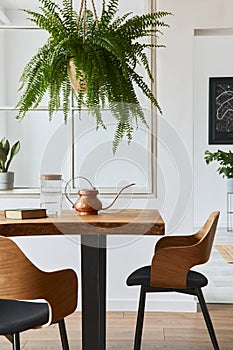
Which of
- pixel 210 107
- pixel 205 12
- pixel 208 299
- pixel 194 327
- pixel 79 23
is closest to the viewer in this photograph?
pixel 79 23

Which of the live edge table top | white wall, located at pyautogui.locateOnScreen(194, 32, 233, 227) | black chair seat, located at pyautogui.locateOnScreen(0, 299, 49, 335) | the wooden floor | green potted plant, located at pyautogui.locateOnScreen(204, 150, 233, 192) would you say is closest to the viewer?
black chair seat, located at pyautogui.locateOnScreen(0, 299, 49, 335)

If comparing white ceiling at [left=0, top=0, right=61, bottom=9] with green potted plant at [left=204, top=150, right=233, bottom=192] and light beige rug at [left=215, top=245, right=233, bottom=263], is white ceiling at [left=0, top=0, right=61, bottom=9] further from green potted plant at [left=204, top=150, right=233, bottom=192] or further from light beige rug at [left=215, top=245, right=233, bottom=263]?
green potted plant at [left=204, top=150, right=233, bottom=192]

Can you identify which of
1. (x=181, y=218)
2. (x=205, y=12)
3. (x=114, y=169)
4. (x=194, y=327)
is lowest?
(x=194, y=327)

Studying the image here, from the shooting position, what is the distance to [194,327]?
12.0 ft

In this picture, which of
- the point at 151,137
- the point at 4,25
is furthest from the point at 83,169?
the point at 4,25

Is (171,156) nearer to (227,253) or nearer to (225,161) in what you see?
(227,253)

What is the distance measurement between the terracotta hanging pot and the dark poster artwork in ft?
19.7

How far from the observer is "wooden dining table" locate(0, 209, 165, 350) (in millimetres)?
2363

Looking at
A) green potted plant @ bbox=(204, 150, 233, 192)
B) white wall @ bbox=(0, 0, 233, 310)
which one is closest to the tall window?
white wall @ bbox=(0, 0, 233, 310)

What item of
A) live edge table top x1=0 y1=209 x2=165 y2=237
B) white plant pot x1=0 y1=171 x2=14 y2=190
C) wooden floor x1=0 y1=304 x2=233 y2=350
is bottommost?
wooden floor x1=0 y1=304 x2=233 y2=350

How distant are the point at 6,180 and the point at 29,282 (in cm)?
200

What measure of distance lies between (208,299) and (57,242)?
46.0 inches

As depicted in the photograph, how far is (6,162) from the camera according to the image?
414cm

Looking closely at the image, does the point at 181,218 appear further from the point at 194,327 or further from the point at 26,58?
the point at 26,58
